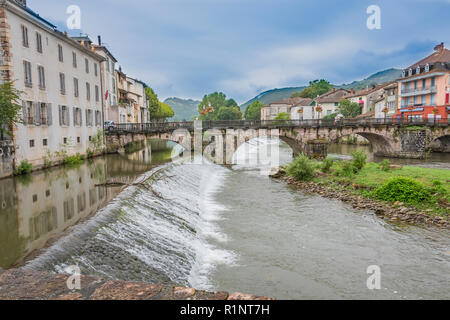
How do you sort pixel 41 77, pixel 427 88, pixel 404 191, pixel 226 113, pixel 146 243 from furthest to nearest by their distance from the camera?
pixel 226 113, pixel 427 88, pixel 41 77, pixel 404 191, pixel 146 243

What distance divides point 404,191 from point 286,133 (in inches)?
879

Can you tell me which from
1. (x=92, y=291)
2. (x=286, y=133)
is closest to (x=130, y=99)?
(x=286, y=133)

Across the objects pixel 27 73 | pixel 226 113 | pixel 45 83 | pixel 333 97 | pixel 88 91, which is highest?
pixel 333 97

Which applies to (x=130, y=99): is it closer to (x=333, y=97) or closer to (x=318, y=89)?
(x=333, y=97)

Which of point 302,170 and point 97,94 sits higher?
point 97,94

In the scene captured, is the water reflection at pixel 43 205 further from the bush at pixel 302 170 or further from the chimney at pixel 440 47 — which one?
the chimney at pixel 440 47

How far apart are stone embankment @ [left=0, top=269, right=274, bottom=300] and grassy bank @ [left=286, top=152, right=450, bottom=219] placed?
14055mm

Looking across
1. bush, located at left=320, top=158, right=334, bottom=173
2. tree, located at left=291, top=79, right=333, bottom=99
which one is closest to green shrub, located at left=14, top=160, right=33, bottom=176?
bush, located at left=320, top=158, right=334, bottom=173

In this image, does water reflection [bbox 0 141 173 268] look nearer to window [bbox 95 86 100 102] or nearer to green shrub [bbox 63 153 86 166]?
green shrub [bbox 63 153 86 166]

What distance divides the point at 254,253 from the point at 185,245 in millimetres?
2440

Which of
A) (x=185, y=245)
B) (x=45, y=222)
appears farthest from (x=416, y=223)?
(x=45, y=222)

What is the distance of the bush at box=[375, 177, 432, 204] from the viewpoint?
51.8 ft

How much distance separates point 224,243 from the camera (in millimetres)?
11820
